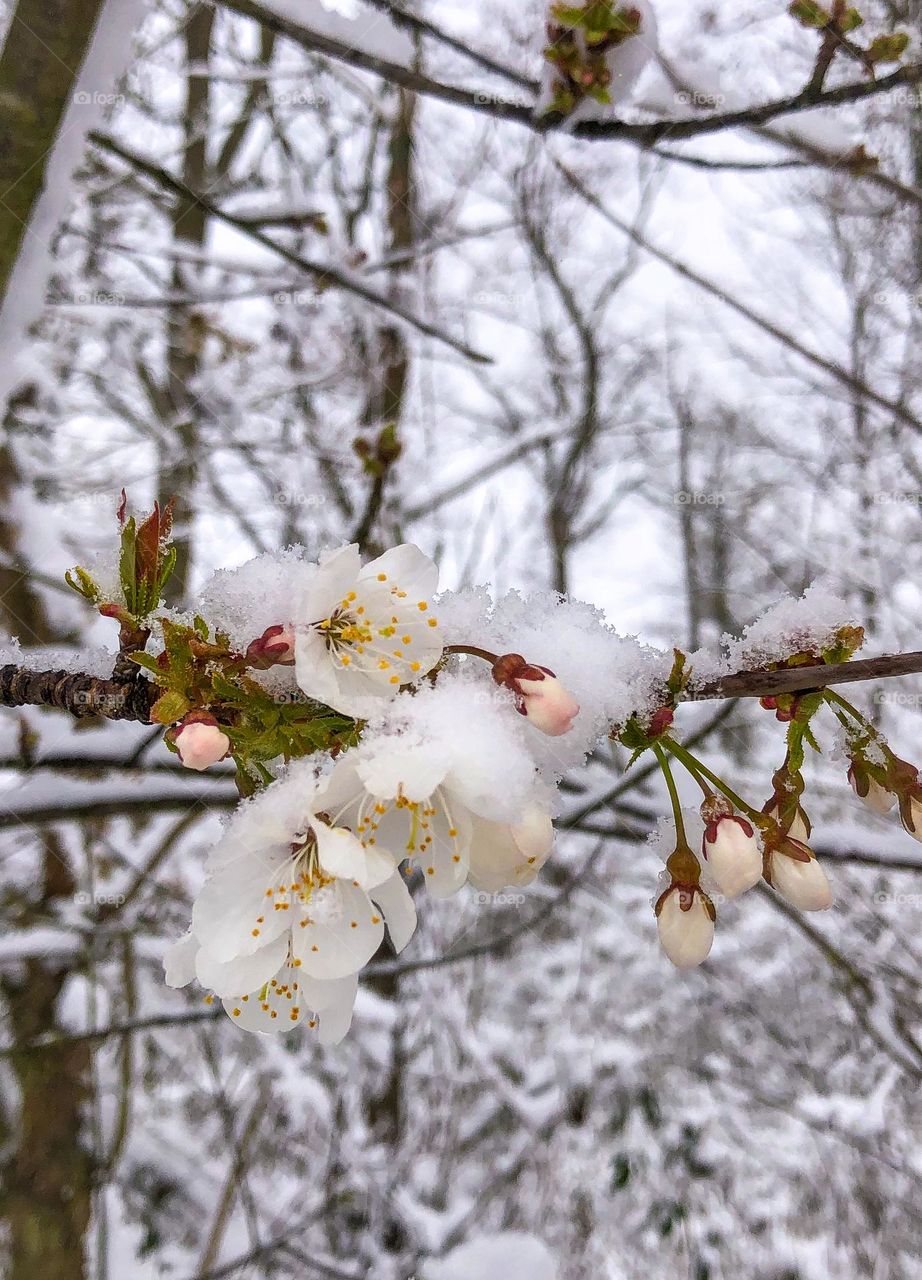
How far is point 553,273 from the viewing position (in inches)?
159

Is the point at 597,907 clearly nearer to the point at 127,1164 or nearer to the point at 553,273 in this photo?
the point at 127,1164

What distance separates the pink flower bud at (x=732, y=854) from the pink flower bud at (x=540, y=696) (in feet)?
0.75

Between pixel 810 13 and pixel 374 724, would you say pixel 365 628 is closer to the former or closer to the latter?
pixel 374 724

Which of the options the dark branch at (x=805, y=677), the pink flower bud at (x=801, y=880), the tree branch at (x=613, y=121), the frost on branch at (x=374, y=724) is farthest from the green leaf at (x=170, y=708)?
the tree branch at (x=613, y=121)

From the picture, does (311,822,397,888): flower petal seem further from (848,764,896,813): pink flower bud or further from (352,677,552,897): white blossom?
(848,764,896,813): pink flower bud

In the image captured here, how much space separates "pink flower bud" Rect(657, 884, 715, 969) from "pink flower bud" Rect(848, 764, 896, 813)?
19cm

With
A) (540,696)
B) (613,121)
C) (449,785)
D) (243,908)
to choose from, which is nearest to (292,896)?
(243,908)

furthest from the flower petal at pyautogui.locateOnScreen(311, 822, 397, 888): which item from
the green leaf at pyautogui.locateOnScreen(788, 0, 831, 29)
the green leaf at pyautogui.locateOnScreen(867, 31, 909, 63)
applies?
the green leaf at pyautogui.locateOnScreen(867, 31, 909, 63)

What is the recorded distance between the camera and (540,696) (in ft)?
1.89

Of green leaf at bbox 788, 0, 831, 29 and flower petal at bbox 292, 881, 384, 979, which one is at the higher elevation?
green leaf at bbox 788, 0, 831, 29

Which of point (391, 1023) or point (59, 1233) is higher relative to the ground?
point (391, 1023)

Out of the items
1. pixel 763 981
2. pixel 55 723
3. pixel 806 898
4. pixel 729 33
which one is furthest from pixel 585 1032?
pixel 729 33

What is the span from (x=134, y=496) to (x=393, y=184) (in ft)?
6.43

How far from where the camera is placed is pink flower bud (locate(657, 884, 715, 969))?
729 mm
